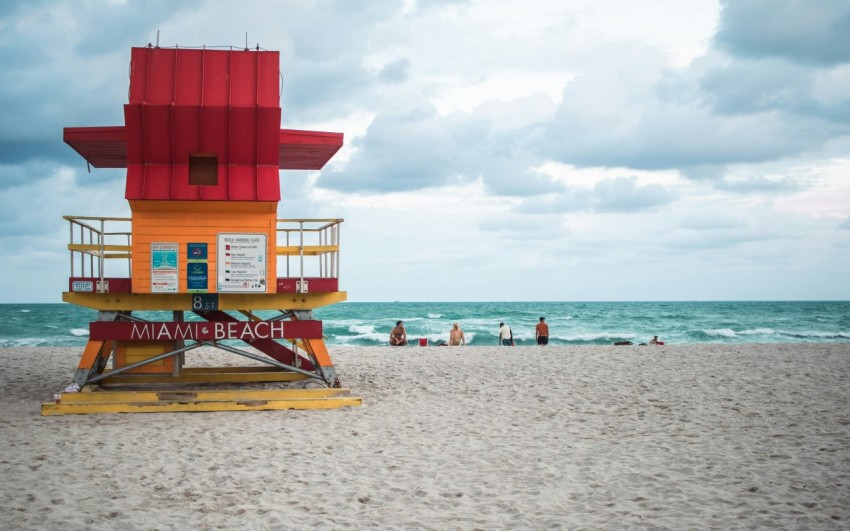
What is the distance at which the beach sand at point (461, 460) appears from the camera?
22.6 feet

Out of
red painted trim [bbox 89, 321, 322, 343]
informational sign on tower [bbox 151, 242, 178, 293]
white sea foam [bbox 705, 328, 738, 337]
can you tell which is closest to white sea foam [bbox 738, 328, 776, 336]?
white sea foam [bbox 705, 328, 738, 337]

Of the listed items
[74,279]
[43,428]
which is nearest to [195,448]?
[43,428]

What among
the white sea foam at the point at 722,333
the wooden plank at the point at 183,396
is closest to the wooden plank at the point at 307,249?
the wooden plank at the point at 183,396

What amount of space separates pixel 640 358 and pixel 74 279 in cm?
1438

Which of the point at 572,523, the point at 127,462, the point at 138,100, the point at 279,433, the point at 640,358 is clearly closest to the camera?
the point at 572,523

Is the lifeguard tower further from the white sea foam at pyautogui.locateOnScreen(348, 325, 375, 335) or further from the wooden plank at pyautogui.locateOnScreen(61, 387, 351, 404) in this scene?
the white sea foam at pyautogui.locateOnScreen(348, 325, 375, 335)

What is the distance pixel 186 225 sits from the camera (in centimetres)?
1214

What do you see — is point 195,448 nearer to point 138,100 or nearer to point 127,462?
point 127,462

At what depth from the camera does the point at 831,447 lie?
Answer: 9.40 metres

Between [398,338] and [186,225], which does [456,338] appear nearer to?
[398,338]

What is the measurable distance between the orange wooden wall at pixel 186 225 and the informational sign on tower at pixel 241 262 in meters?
0.09

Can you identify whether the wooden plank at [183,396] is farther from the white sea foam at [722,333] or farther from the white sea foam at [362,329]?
the white sea foam at [722,333]

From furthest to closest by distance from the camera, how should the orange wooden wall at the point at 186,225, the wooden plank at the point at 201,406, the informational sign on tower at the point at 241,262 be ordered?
the informational sign on tower at the point at 241,262 < the orange wooden wall at the point at 186,225 < the wooden plank at the point at 201,406

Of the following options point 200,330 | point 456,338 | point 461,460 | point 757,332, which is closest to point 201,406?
point 200,330
